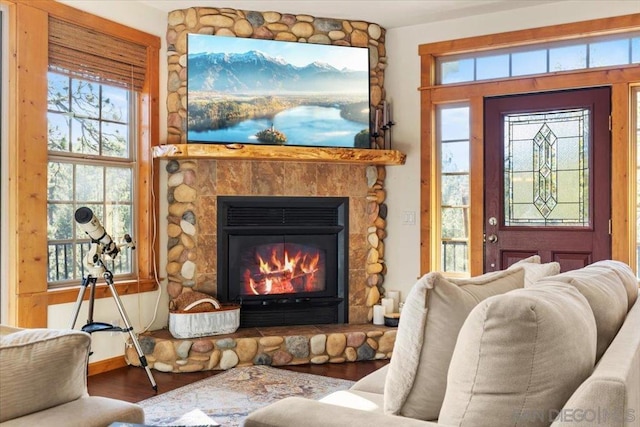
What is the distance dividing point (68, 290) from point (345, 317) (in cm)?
225

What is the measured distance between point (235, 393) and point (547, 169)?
2.92 m

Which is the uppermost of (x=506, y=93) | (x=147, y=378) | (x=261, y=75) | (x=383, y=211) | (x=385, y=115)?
(x=261, y=75)

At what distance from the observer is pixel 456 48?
502 cm

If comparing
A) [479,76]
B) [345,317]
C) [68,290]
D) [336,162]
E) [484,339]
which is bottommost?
[345,317]

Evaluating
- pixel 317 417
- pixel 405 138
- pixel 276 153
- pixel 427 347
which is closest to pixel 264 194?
pixel 276 153

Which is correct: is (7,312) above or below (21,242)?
below

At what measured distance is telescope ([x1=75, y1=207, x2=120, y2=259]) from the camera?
3.64m

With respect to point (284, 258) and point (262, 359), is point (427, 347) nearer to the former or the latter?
point (262, 359)

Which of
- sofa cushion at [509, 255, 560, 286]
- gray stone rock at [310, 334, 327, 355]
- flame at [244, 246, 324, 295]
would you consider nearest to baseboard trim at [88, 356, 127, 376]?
flame at [244, 246, 324, 295]

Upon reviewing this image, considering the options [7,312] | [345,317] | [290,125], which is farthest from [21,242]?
[345,317]

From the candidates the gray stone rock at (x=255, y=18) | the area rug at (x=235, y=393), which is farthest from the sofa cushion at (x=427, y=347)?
the gray stone rock at (x=255, y=18)

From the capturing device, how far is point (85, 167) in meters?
4.40

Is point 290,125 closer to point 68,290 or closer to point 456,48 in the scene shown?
point 456,48

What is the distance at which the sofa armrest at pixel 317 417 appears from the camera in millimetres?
1419
